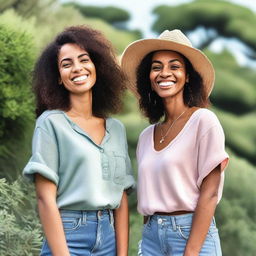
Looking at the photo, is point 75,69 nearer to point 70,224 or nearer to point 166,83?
point 166,83

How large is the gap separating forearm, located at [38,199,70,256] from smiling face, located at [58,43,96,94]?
1.33 ft

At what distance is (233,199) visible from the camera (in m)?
5.03

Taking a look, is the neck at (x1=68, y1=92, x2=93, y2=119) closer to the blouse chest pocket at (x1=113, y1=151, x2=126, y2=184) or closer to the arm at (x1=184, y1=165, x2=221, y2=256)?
the blouse chest pocket at (x1=113, y1=151, x2=126, y2=184)

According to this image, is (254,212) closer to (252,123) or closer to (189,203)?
(252,123)

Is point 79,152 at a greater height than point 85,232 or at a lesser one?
greater

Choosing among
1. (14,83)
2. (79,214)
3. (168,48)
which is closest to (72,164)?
(79,214)

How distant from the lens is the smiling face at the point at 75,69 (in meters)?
2.32

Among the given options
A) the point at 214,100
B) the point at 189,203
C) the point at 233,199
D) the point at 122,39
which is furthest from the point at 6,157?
the point at 214,100

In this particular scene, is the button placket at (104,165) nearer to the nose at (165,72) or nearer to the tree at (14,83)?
the nose at (165,72)

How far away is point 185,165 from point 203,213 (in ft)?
0.54

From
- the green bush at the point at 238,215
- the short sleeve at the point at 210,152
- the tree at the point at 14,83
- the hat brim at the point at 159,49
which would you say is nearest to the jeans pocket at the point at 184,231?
the short sleeve at the point at 210,152

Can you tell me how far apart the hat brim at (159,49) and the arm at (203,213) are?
457 mm

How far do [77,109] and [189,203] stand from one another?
19.0 inches

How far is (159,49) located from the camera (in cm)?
253
